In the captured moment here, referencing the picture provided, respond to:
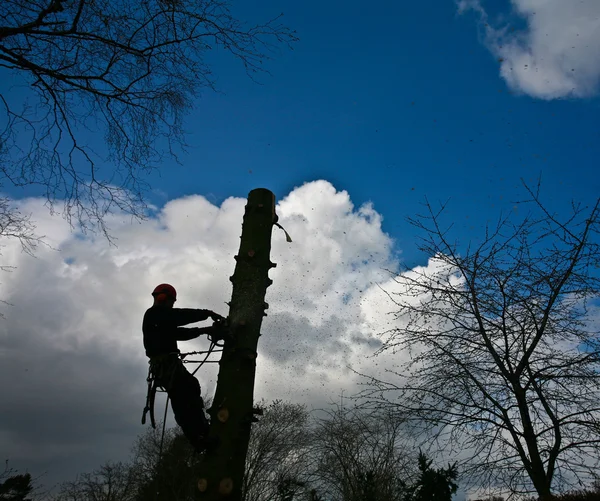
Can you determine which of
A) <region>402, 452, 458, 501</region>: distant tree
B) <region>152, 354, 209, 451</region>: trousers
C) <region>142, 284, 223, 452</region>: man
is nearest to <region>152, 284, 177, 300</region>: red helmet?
<region>142, 284, 223, 452</region>: man

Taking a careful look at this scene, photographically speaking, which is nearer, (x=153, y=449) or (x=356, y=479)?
(x=356, y=479)

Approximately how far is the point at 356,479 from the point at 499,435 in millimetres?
14736

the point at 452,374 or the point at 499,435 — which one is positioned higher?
the point at 452,374

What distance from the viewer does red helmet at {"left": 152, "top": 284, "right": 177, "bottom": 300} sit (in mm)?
3982

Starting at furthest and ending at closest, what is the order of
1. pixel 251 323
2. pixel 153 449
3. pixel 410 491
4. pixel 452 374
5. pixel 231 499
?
pixel 153 449
pixel 410 491
pixel 452 374
pixel 251 323
pixel 231 499

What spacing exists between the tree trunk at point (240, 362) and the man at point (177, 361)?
31 centimetres

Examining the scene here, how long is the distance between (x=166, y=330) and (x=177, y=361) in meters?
0.31

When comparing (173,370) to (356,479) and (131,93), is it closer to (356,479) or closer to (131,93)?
(131,93)

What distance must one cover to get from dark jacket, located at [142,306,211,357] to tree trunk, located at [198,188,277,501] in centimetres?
49

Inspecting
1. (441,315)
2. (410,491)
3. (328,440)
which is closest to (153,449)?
(328,440)

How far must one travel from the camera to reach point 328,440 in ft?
60.1

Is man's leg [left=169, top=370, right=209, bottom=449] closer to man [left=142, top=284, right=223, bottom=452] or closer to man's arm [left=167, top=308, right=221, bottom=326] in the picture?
man [left=142, top=284, right=223, bottom=452]

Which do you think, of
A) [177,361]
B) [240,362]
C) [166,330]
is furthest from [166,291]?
[240,362]

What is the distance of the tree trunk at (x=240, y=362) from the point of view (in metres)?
2.65
